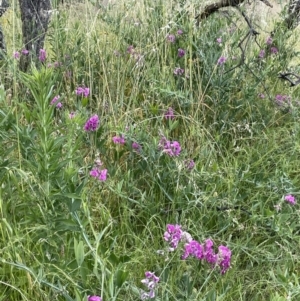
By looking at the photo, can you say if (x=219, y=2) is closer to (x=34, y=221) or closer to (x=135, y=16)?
(x=135, y=16)

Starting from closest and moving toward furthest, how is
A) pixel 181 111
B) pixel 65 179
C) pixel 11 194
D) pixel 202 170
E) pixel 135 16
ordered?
pixel 65 179 < pixel 11 194 < pixel 202 170 < pixel 181 111 < pixel 135 16

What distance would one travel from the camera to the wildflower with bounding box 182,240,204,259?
1.21m

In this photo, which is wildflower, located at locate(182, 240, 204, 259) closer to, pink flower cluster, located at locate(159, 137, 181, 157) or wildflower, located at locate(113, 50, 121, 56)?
pink flower cluster, located at locate(159, 137, 181, 157)

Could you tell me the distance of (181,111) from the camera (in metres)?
2.21

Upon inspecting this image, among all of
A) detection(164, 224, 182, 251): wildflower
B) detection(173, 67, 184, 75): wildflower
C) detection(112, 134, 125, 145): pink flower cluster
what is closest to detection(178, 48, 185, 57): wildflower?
detection(173, 67, 184, 75): wildflower

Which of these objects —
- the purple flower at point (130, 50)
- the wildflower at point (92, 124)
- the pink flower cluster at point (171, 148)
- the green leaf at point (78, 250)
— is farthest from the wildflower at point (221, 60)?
the green leaf at point (78, 250)

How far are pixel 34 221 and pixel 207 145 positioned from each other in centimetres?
97

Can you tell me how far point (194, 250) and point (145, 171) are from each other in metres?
0.66

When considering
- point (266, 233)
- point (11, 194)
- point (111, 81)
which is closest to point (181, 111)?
point (111, 81)

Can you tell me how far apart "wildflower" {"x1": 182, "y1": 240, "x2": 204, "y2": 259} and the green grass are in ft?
0.13

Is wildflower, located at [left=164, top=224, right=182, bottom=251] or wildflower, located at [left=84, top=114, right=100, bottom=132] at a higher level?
wildflower, located at [left=84, top=114, right=100, bottom=132]

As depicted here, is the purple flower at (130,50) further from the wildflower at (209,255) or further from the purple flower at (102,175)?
the wildflower at (209,255)

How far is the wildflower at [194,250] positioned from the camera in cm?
121

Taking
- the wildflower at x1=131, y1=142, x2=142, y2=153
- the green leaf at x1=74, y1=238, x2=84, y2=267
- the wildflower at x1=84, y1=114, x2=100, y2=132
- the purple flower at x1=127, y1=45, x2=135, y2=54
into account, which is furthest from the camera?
the purple flower at x1=127, y1=45, x2=135, y2=54
